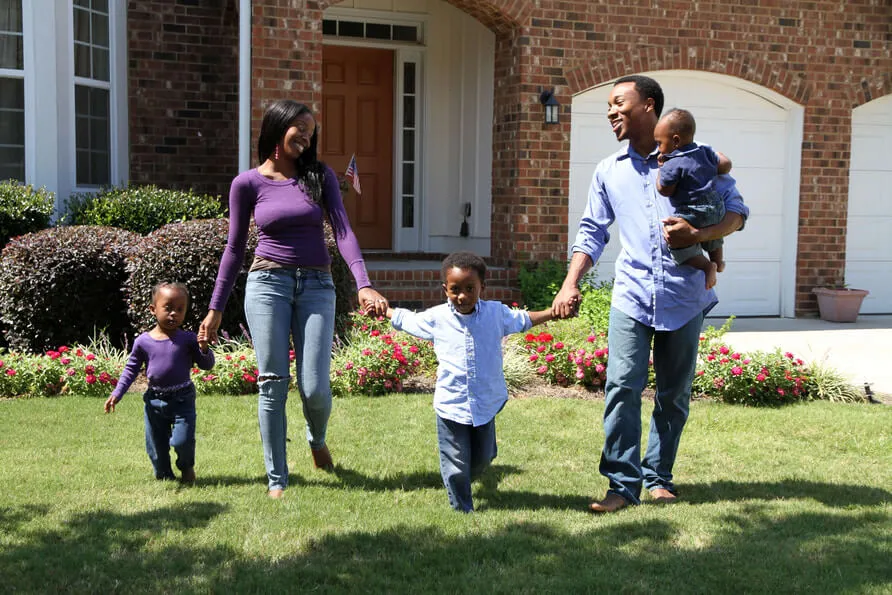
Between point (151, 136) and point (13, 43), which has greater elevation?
point (13, 43)

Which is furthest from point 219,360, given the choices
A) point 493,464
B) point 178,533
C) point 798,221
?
point 798,221

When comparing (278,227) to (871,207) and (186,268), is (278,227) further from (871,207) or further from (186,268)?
(871,207)

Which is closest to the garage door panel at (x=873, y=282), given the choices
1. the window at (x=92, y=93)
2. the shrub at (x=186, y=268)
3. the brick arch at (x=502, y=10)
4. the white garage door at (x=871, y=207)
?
the white garage door at (x=871, y=207)

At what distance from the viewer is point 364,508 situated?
4477 millimetres

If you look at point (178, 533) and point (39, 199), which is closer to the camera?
point (178, 533)

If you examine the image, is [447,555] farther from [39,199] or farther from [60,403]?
[39,199]

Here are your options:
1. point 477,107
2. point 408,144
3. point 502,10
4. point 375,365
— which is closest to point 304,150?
point 375,365

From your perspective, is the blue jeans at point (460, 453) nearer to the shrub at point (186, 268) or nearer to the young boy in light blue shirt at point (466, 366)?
the young boy in light blue shirt at point (466, 366)

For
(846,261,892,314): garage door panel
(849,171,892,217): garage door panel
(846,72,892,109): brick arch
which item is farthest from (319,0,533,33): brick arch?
(846,261,892,314): garage door panel

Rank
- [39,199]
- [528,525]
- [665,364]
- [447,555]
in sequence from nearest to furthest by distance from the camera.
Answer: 1. [447,555]
2. [528,525]
3. [665,364]
4. [39,199]

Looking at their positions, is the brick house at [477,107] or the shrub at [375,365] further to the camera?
the brick house at [477,107]

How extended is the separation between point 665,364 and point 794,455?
61.8 inches

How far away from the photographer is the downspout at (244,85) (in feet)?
30.8

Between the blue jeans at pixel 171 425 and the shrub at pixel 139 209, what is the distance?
15.4ft
